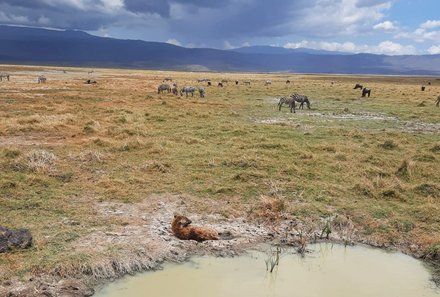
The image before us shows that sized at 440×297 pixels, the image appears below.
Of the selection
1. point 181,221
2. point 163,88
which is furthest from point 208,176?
point 163,88

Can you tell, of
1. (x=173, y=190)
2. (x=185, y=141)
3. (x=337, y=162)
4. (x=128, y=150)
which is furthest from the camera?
(x=185, y=141)

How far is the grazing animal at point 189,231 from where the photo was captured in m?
10.4

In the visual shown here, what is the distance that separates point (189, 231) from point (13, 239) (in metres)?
3.88

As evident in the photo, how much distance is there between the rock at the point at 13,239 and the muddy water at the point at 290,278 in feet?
7.32

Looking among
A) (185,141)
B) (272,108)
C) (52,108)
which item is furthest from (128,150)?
(272,108)

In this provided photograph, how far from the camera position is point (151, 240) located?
10.1m

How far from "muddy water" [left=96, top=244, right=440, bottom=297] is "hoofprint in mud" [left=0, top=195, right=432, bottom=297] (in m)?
0.36

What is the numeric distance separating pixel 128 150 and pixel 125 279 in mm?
10367

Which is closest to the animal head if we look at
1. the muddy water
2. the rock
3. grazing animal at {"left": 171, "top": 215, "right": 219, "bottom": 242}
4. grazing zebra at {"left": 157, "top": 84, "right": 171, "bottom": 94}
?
grazing animal at {"left": 171, "top": 215, "right": 219, "bottom": 242}

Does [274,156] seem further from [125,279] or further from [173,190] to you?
[125,279]

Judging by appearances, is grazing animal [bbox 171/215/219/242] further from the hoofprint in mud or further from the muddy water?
the muddy water

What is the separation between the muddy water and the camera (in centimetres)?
831

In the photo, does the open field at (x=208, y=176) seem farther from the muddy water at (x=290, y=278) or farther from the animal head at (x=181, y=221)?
the animal head at (x=181, y=221)

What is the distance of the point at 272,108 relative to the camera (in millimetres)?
35031
